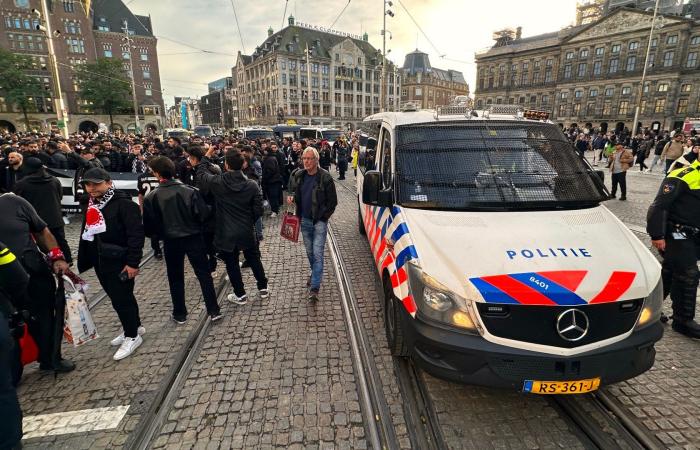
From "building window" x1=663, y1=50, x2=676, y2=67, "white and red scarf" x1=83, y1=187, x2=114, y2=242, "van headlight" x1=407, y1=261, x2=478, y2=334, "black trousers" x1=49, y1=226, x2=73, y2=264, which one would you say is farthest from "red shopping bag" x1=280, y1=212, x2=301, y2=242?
"building window" x1=663, y1=50, x2=676, y2=67

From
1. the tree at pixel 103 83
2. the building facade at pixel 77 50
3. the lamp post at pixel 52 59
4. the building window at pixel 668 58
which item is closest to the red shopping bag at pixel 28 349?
the lamp post at pixel 52 59

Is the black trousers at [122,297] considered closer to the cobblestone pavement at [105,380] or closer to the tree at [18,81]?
the cobblestone pavement at [105,380]

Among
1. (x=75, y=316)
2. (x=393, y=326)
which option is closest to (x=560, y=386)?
(x=393, y=326)

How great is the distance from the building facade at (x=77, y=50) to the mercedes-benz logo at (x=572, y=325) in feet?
235

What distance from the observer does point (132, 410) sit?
317 centimetres

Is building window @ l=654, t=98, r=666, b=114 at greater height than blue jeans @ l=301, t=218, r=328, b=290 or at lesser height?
greater

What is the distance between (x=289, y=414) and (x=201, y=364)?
1304 mm

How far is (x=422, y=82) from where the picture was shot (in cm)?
10044

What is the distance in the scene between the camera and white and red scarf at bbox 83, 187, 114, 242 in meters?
3.68

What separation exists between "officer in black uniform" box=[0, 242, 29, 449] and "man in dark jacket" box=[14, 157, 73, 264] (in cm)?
382

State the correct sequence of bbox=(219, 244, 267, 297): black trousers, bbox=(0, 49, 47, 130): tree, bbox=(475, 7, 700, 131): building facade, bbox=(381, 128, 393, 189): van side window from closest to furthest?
bbox=(381, 128, 393, 189): van side window → bbox=(219, 244, 267, 297): black trousers → bbox=(0, 49, 47, 130): tree → bbox=(475, 7, 700, 131): building facade

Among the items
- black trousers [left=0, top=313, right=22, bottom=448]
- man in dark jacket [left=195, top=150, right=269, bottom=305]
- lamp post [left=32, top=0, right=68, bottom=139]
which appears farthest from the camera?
lamp post [left=32, top=0, right=68, bottom=139]

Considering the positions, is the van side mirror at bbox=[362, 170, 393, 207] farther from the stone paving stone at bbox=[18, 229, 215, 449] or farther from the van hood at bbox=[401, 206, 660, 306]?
the stone paving stone at bbox=[18, 229, 215, 449]

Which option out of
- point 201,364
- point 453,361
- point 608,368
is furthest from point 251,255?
point 608,368
